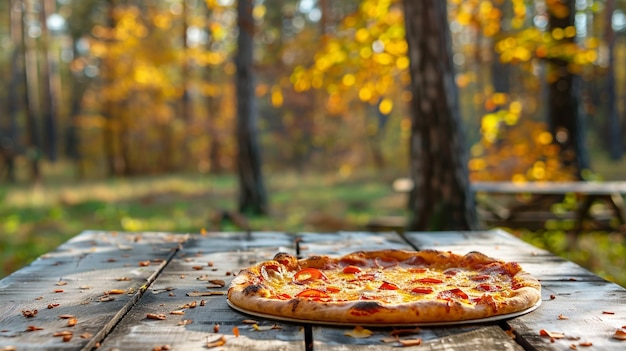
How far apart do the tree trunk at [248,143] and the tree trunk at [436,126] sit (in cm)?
629

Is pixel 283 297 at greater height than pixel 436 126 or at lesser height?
lesser

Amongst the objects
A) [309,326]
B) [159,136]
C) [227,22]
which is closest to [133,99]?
[159,136]

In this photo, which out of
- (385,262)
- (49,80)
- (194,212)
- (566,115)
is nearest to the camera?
(385,262)

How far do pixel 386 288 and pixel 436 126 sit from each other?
3885mm

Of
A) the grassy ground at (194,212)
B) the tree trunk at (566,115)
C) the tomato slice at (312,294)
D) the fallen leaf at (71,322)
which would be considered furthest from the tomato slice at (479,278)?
the tree trunk at (566,115)

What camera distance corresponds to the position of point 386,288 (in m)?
2.82

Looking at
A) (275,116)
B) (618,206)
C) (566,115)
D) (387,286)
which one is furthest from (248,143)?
(275,116)

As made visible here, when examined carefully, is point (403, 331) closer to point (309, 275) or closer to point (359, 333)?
point (359, 333)

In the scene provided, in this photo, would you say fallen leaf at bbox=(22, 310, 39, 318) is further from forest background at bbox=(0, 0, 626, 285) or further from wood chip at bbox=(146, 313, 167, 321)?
forest background at bbox=(0, 0, 626, 285)

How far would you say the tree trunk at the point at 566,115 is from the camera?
36.9 feet

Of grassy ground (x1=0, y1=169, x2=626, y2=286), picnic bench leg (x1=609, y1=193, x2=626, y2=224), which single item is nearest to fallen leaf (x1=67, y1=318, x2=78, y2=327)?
grassy ground (x1=0, y1=169, x2=626, y2=286)

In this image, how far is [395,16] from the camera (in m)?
10.2

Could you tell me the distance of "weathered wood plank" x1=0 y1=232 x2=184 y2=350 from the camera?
227 centimetres

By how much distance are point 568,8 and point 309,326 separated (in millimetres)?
9886
